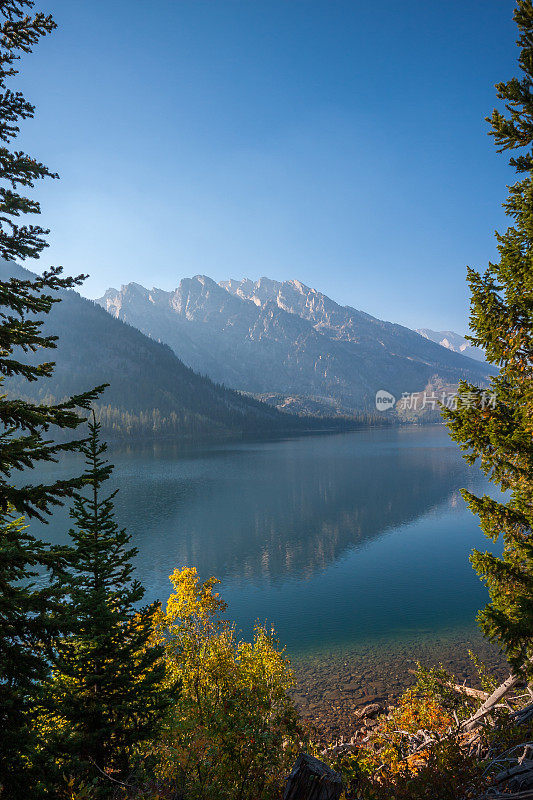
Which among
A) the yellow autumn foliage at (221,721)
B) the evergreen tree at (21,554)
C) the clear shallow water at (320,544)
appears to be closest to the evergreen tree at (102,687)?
the yellow autumn foliage at (221,721)

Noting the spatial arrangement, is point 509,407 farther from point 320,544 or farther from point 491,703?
point 320,544

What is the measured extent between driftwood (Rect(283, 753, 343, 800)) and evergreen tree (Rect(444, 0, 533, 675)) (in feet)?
16.7

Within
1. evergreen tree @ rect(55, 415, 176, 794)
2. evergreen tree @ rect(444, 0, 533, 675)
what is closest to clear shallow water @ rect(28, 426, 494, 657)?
evergreen tree @ rect(55, 415, 176, 794)

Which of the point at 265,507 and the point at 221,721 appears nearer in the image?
the point at 221,721

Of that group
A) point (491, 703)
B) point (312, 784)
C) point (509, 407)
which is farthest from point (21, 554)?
point (491, 703)

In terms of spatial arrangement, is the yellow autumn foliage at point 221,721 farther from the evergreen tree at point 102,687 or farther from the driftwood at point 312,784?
the driftwood at point 312,784

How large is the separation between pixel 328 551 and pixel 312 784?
64.1 m

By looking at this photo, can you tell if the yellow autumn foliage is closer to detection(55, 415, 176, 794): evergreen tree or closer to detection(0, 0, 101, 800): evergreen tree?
detection(55, 415, 176, 794): evergreen tree

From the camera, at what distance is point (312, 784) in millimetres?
6895

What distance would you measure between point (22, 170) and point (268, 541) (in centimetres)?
7115

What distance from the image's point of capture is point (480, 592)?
48219mm

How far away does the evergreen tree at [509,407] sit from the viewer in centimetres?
991

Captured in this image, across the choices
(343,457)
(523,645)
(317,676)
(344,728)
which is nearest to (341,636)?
(317,676)

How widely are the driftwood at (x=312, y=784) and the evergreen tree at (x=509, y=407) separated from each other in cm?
508
